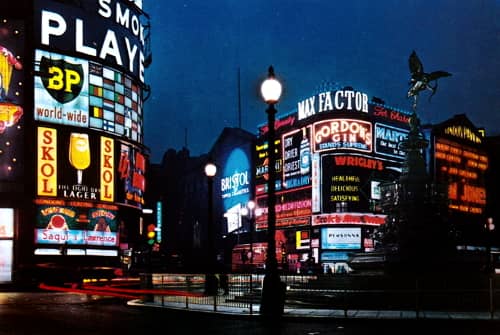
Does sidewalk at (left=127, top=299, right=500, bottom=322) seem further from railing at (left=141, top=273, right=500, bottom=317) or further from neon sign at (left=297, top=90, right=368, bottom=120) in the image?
neon sign at (left=297, top=90, right=368, bottom=120)

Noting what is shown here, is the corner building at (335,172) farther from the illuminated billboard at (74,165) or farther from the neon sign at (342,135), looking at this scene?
the illuminated billboard at (74,165)

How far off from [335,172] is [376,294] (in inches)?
2381

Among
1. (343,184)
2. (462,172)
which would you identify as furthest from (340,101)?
(462,172)

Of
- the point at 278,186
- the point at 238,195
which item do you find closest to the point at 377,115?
the point at 278,186

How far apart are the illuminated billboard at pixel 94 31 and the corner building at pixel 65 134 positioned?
0.32 ft

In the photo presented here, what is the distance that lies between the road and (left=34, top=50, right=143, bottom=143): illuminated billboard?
39.6m

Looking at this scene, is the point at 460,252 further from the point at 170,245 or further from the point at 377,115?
the point at 170,245

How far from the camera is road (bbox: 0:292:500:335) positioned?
54.1 feet

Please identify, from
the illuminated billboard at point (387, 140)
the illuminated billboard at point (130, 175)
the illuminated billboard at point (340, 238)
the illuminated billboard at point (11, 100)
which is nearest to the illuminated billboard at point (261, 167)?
the illuminated billboard at point (387, 140)

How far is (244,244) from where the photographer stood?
102 metres

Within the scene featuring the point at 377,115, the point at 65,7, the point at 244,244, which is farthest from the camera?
the point at 244,244

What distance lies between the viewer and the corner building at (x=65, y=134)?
186ft

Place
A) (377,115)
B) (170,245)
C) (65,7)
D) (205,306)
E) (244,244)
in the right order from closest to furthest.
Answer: (205,306) → (65,7) → (377,115) → (244,244) → (170,245)

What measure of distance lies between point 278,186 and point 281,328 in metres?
74.6
